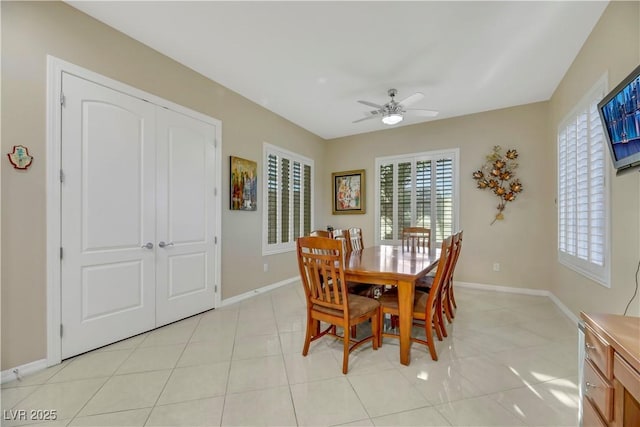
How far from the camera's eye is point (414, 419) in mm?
1532

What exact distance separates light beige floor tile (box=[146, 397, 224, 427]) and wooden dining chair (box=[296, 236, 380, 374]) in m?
0.79

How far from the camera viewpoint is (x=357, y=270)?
2.18m

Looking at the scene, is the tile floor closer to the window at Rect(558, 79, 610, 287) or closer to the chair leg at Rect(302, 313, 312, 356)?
the chair leg at Rect(302, 313, 312, 356)

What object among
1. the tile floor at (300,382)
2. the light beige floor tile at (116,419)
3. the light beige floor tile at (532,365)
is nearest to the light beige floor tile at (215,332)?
the tile floor at (300,382)

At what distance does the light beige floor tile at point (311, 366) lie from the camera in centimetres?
194

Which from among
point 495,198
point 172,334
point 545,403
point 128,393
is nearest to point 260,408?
point 128,393

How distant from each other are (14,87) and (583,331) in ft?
12.5

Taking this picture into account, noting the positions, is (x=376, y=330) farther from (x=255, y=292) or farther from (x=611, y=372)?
(x=255, y=292)

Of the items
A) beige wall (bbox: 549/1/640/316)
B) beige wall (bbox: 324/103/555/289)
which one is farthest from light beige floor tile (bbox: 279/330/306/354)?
beige wall (bbox: 324/103/555/289)

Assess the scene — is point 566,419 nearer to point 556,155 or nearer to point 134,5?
point 556,155

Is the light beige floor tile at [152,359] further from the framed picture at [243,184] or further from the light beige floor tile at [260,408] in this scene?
the framed picture at [243,184]

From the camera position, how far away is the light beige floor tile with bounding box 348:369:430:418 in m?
1.63

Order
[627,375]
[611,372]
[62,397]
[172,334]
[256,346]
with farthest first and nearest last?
1. [172,334]
2. [256,346]
3. [62,397]
4. [611,372]
5. [627,375]

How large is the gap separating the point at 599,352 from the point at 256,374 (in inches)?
77.0
